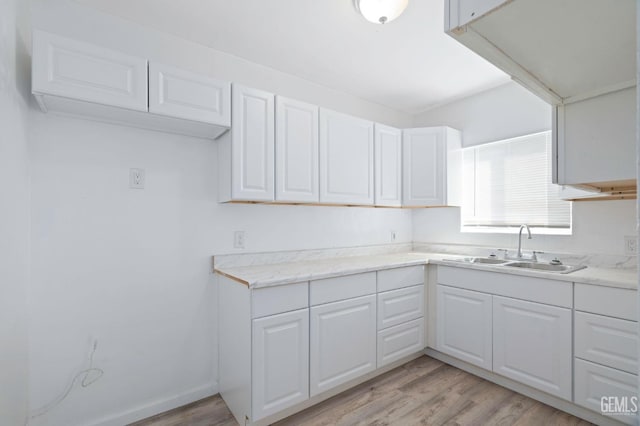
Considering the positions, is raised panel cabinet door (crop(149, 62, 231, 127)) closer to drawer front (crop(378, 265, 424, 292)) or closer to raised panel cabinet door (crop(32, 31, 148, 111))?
raised panel cabinet door (crop(32, 31, 148, 111))

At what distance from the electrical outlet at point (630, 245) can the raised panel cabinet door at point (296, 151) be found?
2.16m

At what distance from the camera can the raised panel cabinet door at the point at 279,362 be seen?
1.74 metres

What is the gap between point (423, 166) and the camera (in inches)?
118

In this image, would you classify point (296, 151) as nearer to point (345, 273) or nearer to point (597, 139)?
point (345, 273)

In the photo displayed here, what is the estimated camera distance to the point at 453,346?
252cm

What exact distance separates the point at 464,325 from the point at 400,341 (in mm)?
515

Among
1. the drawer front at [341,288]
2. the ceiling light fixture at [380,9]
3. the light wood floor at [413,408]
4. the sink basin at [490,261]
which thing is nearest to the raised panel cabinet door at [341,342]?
the drawer front at [341,288]

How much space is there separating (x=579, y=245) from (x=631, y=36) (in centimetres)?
235

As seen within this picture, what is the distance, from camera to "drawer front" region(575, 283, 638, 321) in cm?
171

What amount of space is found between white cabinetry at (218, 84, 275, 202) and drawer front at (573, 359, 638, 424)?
2186 millimetres

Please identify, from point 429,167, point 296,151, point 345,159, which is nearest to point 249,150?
point 296,151

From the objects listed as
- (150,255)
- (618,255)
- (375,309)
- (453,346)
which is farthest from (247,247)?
(618,255)

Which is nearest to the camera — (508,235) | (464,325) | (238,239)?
(238,239)

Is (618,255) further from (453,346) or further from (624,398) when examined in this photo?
(453,346)
